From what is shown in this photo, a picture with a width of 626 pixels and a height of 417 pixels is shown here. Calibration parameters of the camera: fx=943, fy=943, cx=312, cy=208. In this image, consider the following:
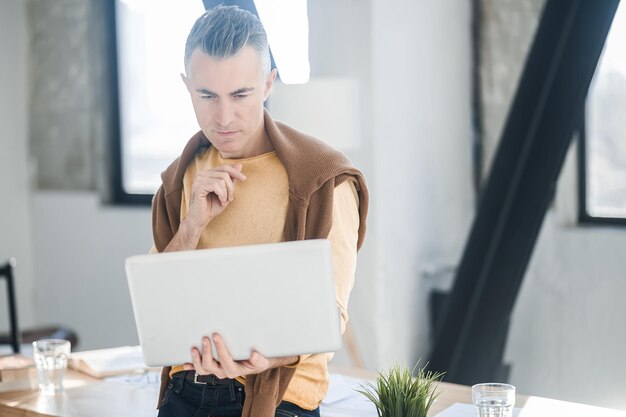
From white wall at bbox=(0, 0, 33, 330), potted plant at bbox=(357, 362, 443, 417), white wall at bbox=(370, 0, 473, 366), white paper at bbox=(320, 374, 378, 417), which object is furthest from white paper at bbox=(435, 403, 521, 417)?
white wall at bbox=(0, 0, 33, 330)

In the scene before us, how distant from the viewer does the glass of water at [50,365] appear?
2693 millimetres

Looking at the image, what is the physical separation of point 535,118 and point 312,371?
2.30m

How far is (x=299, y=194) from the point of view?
198 centimetres

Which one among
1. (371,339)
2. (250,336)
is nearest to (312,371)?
(250,336)

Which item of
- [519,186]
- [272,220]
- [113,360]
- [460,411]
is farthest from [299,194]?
[519,186]

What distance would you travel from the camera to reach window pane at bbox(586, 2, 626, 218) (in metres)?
4.43

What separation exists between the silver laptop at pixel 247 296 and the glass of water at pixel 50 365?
37.7 inches

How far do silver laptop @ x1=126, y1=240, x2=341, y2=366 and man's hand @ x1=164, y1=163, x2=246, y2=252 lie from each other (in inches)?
8.0

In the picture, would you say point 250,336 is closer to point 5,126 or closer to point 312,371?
point 312,371

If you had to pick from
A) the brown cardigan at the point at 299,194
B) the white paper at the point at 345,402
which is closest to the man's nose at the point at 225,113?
the brown cardigan at the point at 299,194

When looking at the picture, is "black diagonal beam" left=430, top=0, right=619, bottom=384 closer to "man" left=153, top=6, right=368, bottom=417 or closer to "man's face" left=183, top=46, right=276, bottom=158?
"man" left=153, top=6, right=368, bottom=417

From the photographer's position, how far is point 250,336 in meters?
1.83

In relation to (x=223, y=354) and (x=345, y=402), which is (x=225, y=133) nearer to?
(x=223, y=354)

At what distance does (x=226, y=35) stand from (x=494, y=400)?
977 mm
